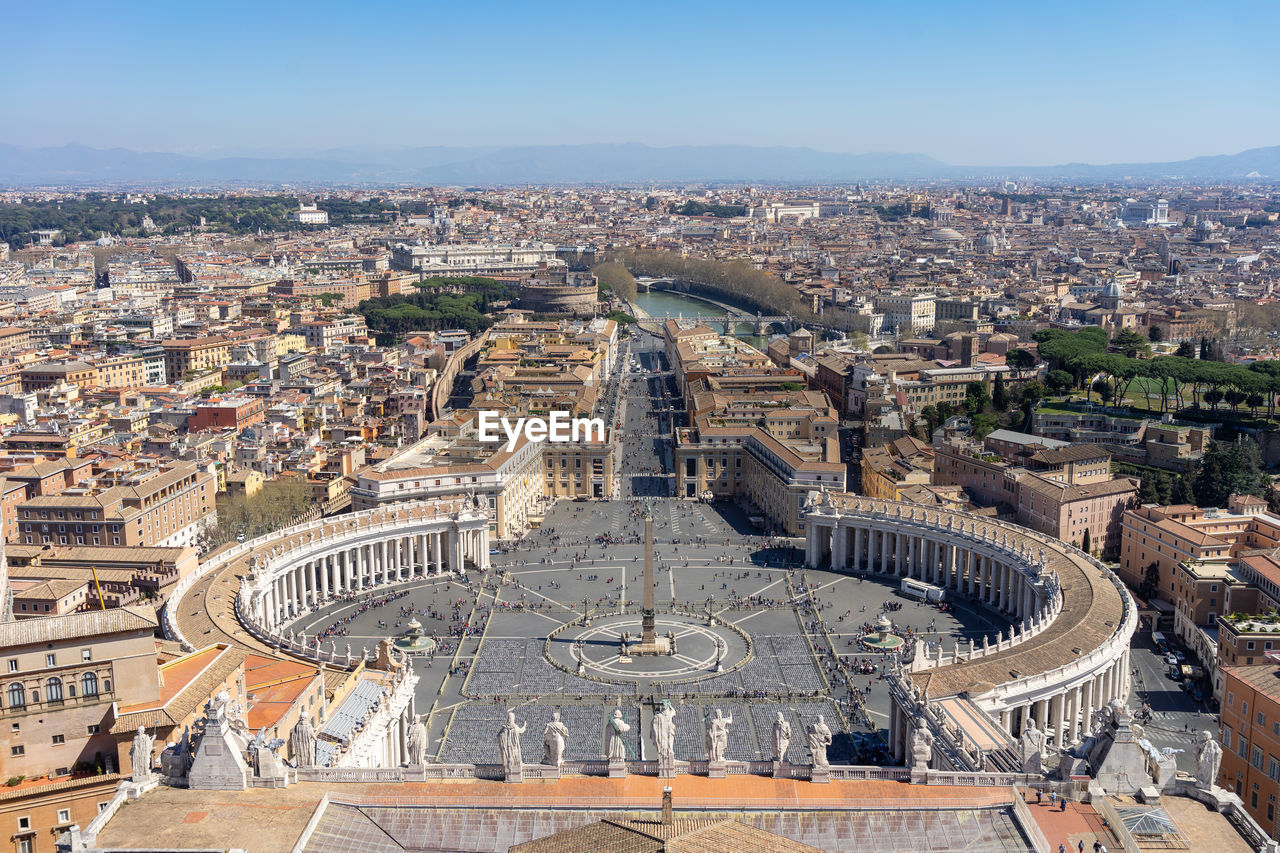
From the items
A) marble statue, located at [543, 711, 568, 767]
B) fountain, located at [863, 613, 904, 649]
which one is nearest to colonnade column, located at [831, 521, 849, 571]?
fountain, located at [863, 613, 904, 649]

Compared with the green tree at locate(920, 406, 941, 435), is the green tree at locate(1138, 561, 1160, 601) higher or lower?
lower

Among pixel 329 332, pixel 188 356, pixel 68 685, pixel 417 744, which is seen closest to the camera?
pixel 68 685

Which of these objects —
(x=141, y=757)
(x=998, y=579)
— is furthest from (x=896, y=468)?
(x=141, y=757)

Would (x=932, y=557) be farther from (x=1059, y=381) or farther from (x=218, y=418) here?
(x=218, y=418)

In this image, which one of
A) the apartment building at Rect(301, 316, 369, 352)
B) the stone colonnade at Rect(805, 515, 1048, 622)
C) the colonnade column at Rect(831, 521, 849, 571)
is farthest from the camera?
the apartment building at Rect(301, 316, 369, 352)

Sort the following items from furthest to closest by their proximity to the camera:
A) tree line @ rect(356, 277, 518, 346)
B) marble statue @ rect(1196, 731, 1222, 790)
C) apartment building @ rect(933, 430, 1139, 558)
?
tree line @ rect(356, 277, 518, 346) < apartment building @ rect(933, 430, 1139, 558) < marble statue @ rect(1196, 731, 1222, 790)

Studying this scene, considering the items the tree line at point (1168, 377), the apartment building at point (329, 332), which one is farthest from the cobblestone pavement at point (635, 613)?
the apartment building at point (329, 332)

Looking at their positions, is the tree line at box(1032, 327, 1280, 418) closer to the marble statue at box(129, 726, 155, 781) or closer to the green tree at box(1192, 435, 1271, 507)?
the green tree at box(1192, 435, 1271, 507)

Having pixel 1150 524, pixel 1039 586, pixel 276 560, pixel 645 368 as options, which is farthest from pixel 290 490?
pixel 645 368

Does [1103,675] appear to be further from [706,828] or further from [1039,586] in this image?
[706,828]
